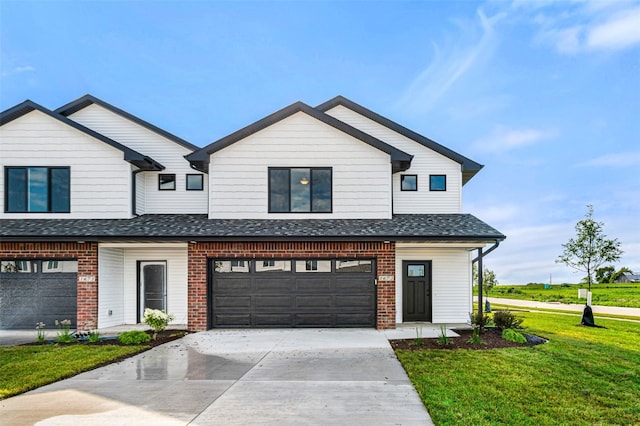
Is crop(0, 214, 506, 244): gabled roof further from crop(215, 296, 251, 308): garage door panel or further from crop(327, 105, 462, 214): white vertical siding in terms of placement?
crop(215, 296, 251, 308): garage door panel

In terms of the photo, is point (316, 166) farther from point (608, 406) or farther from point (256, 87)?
point (608, 406)

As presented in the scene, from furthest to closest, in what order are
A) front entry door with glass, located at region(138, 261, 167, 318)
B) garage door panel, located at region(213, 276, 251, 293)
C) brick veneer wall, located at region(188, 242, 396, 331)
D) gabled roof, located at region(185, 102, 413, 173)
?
front entry door with glass, located at region(138, 261, 167, 318), gabled roof, located at region(185, 102, 413, 173), garage door panel, located at region(213, 276, 251, 293), brick veneer wall, located at region(188, 242, 396, 331)

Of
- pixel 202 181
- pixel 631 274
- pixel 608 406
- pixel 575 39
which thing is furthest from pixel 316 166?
pixel 631 274

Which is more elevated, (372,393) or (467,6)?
(467,6)

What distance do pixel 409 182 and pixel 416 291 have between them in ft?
12.7

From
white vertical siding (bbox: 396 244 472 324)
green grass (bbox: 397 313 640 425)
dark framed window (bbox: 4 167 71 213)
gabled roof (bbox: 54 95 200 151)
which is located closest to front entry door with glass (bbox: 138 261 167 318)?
dark framed window (bbox: 4 167 71 213)

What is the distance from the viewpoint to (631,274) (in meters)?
62.8

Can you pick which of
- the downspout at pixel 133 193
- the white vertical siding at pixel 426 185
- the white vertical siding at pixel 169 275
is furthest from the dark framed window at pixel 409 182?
the downspout at pixel 133 193

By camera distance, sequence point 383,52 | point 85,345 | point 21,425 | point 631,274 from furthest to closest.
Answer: point 631,274
point 383,52
point 85,345
point 21,425

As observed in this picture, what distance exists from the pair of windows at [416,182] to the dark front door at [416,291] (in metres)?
2.67

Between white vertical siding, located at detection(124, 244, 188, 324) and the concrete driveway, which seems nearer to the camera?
the concrete driveway

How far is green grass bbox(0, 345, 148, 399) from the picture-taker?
24.5ft

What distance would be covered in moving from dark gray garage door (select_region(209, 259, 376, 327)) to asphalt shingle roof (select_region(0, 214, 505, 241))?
1069 millimetres

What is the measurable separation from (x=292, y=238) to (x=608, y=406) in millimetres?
8483
